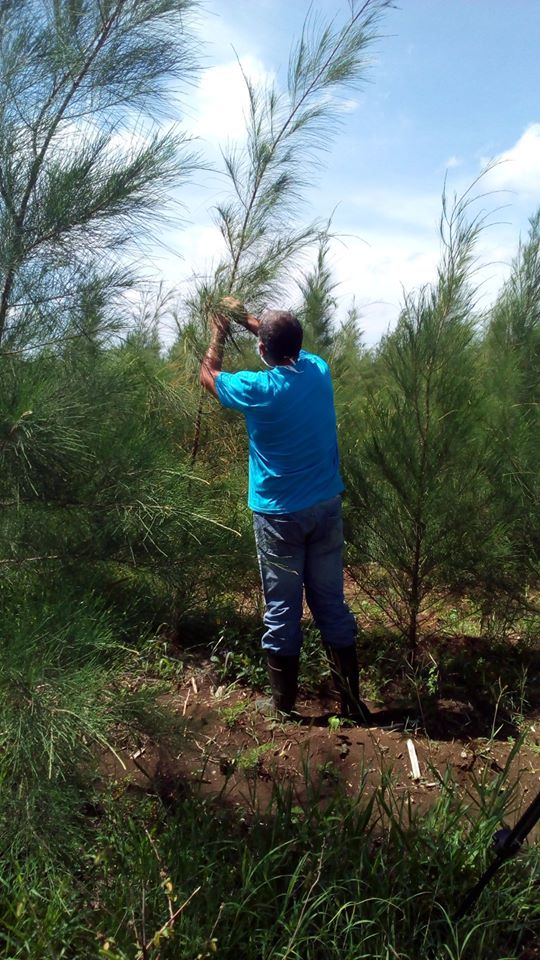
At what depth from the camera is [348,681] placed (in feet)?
11.2

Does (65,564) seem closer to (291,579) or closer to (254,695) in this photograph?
(291,579)

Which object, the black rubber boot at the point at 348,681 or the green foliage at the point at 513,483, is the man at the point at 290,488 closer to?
the black rubber boot at the point at 348,681

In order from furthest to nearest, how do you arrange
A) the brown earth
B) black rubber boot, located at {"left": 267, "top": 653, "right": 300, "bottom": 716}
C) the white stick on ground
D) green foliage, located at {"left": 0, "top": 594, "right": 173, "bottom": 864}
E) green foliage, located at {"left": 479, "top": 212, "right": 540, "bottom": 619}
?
green foliage, located at {"left": 479, "top": 212, "right": 540, "bottom": 619}
black rubber boot, located at {"left": 267, "top": 653, "right": 300, "bottom": 716}
the white stick on ground
the brown earth
green foliage, located at {"left": 0, "top": 594, "right": 173, "bottom": 864}

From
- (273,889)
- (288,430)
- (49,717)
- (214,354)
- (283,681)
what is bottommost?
(273,889)

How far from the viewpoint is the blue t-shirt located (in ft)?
10.1

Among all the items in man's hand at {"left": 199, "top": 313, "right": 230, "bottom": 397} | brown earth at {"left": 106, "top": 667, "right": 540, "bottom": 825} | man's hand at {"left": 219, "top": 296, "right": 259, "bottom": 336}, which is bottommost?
brown earth at {"left": 106, "top": 667, "right": 540, "bottom": 825}

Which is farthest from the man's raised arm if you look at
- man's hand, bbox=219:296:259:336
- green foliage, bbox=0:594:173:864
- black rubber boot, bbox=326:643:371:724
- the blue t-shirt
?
green foliage, bbox=0:594:173:864

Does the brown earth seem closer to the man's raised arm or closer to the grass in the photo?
the grass

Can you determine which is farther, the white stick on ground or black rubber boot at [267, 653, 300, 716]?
black rubber boot at [267, 653, 300, 716]

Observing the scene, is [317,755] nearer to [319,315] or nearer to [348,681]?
[348,681]

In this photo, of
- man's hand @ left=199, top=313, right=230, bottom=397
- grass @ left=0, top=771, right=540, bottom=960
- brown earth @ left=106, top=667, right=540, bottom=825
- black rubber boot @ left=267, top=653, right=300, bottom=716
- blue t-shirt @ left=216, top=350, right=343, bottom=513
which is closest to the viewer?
grass @ left=0, top=771, right=540, bottom=960

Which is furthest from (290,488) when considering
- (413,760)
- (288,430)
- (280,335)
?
(413,760)

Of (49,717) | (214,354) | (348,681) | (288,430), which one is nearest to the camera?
(49,717)

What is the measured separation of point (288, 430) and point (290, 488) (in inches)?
9.8
